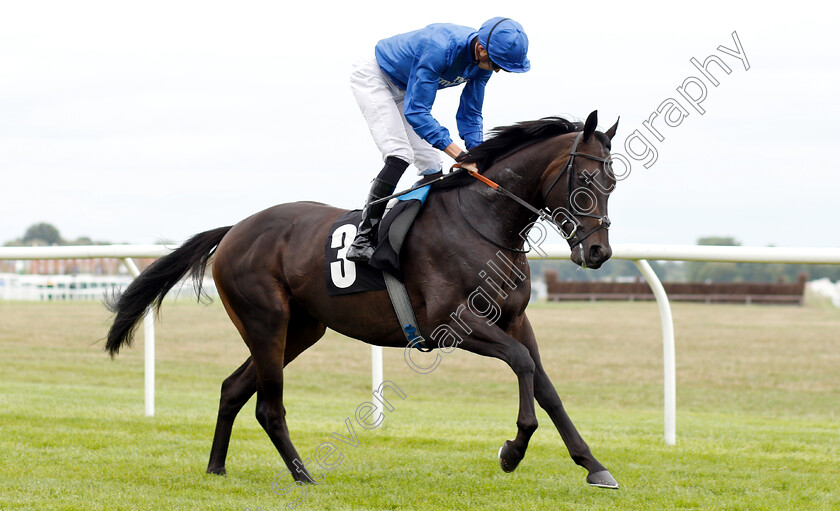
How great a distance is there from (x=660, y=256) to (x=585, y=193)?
1.38 m

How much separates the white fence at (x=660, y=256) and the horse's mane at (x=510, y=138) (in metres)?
1.08

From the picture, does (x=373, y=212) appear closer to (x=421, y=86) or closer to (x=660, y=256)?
(x=421, y=86)

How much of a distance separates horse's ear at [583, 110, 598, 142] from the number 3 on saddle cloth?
2.79ft

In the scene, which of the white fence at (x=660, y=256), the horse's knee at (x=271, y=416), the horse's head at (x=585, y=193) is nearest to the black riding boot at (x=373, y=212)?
the horse's head at (x=585, y=193)

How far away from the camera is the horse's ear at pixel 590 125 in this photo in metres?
3.64

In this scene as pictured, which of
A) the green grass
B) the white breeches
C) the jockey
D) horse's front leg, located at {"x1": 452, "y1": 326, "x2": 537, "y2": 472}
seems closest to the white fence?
the green grass

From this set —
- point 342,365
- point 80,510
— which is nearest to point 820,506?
point 80,510

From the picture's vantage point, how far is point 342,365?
515 inches

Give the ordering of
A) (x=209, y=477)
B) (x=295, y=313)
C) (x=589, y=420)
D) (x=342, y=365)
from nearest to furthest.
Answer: (x=209, y=477)
(x=295, y=313)
(x=589, y=420)
(x=342, y=365)

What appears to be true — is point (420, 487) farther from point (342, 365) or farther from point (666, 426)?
point (342, 365)

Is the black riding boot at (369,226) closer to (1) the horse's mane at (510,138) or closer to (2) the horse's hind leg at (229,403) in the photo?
(1) the horse's mane at (510,138)

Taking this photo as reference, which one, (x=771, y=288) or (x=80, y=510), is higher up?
(x=80, y=510)

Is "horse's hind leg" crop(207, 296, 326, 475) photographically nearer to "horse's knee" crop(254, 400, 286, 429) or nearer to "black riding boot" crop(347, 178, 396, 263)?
"horse's knee" crop(254, 400, 286, 429)

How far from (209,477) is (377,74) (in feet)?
7.35
